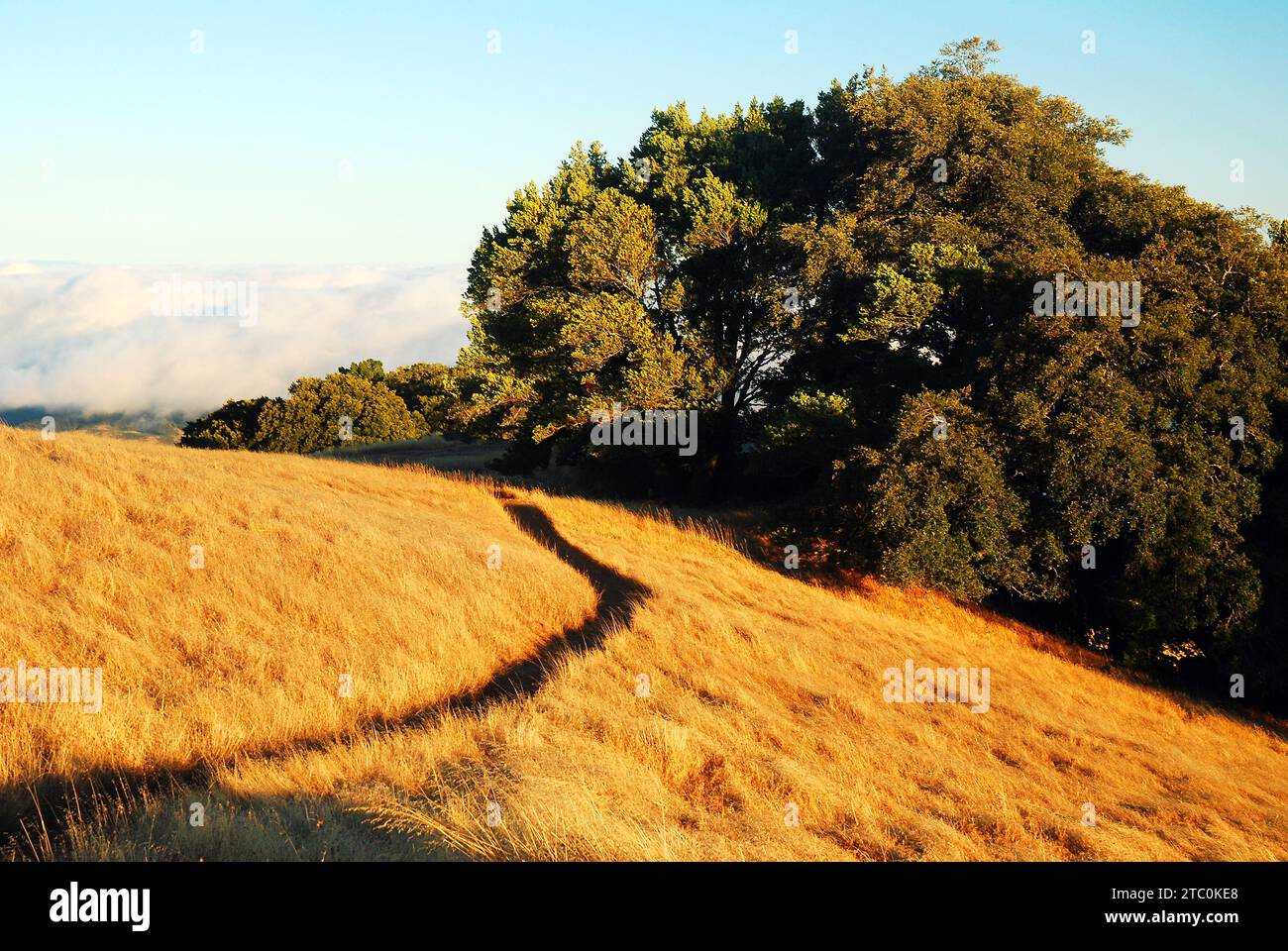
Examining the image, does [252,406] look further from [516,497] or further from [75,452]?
[75,452]

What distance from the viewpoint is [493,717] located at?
379 inches

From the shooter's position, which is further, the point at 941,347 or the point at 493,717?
the point at 941,347

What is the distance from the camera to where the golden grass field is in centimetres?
707

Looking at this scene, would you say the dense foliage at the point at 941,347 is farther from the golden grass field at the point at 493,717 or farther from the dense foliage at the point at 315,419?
the dense foliage at the point at 315,419

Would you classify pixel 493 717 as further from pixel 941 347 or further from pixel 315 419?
pixel 315 419

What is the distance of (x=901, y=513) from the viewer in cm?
2012

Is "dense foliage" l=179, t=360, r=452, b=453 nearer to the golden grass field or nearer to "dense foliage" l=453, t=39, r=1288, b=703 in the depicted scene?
"dense foliage" l=453, t=39, r=1288, b=703

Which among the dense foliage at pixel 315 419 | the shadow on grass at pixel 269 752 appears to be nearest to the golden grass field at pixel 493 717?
the shadow on grass at pixel 269 752

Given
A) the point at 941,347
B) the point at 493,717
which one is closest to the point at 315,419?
the point at 941,347

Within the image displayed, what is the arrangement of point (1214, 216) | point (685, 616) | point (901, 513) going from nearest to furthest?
point (685, 616) < point (901, 513) < point (1214, 216)

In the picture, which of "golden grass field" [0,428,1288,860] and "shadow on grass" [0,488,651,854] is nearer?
"shadow on grass" [0,488,651,854]

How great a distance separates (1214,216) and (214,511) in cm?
2395

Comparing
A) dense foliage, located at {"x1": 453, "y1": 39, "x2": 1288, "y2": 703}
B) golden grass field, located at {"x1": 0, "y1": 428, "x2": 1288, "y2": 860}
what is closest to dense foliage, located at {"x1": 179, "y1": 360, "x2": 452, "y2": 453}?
dense foliage, located at {"x1": 453, "y1": 39, "x2": 1288, "y2": 703}
